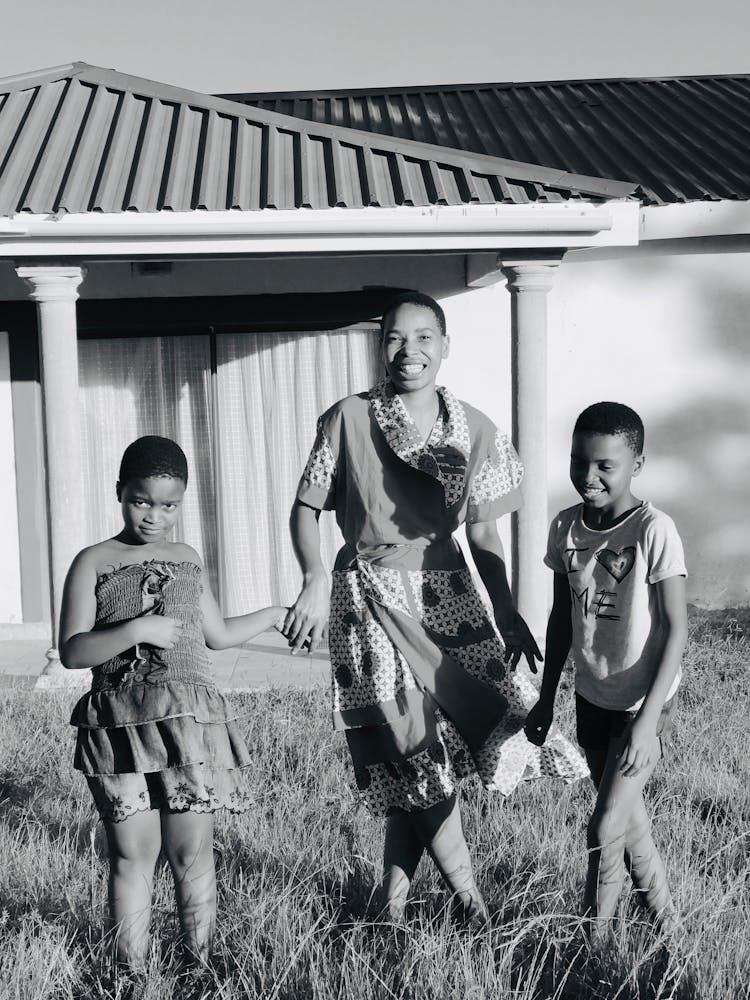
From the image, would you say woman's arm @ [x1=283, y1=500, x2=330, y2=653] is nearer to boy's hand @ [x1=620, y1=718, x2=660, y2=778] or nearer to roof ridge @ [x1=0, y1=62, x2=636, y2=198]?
boy's hand @ [x1=620, y1=718, x2=660, y2=778]

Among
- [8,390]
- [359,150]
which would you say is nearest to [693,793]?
[359,150]

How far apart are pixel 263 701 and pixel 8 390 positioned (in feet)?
11.8

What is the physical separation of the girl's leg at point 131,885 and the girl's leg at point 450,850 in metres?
0.70

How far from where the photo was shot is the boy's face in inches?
107

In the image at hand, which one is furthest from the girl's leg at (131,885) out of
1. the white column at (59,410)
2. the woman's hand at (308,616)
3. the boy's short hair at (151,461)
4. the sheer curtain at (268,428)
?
the sheer curtain at (268,428)

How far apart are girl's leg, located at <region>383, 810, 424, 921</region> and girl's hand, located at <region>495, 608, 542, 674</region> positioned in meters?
0.52

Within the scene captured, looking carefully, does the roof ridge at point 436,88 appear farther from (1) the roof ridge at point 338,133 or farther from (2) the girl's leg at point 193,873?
(2) the girl's leg at point 193,873

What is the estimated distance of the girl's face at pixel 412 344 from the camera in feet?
9.60

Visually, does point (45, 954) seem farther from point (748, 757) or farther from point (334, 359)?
point (334, 359)

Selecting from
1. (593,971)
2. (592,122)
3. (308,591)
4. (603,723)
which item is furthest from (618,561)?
(592,122)

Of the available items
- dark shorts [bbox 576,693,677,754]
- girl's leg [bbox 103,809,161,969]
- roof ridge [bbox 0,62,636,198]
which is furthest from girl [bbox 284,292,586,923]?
roof ridge [bbox 0,62,636,198]

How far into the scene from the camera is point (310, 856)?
3387 mm

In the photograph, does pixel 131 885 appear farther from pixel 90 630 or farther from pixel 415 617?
pixel 415 617

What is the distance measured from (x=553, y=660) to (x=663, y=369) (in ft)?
17.4
